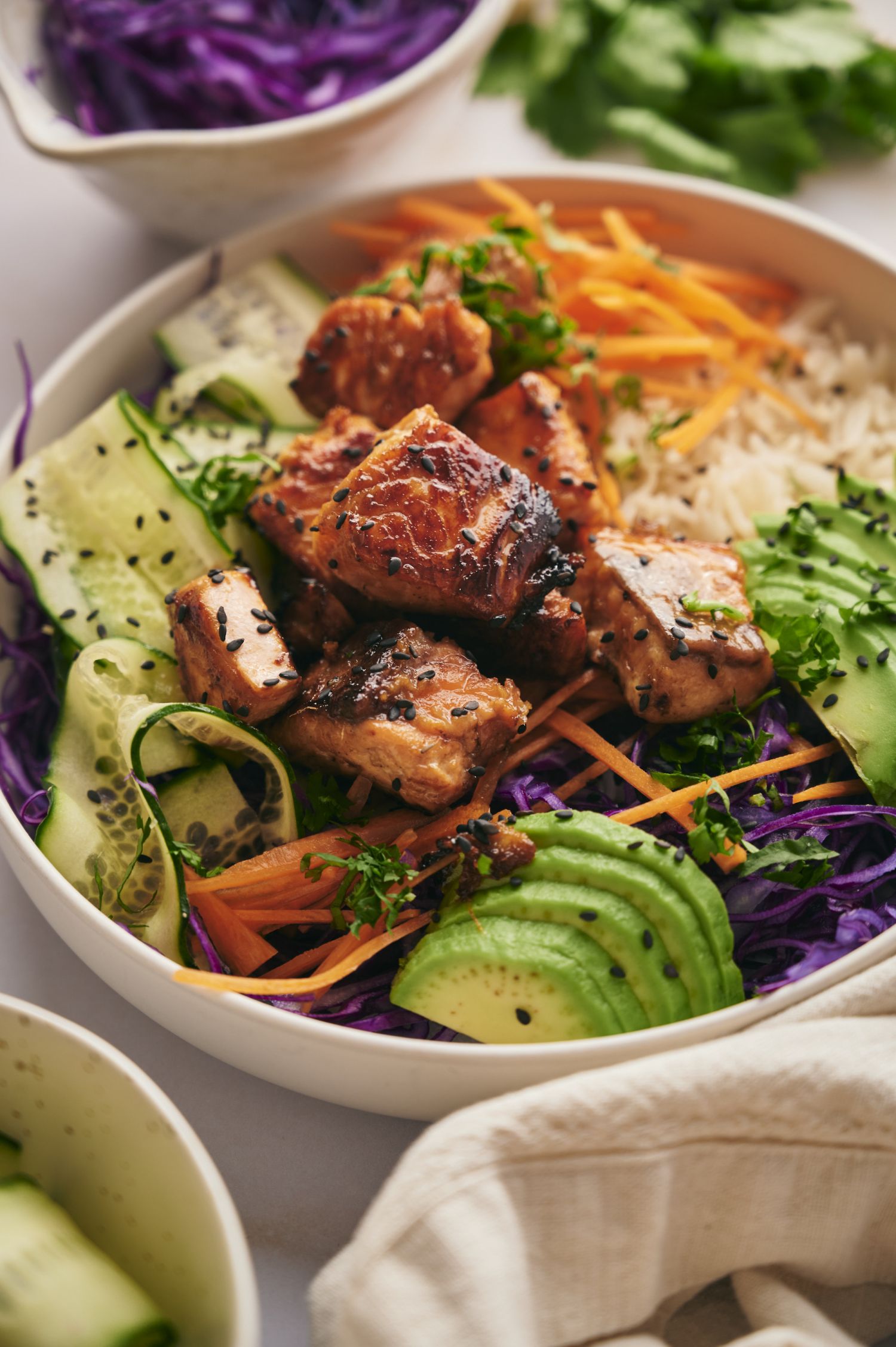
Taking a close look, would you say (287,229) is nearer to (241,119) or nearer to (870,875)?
(241,119)

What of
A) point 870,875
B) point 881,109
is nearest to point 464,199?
point 881,109

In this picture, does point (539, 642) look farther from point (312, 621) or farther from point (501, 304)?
point (501, 304)

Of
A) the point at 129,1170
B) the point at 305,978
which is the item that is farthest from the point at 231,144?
the point at 129,1170

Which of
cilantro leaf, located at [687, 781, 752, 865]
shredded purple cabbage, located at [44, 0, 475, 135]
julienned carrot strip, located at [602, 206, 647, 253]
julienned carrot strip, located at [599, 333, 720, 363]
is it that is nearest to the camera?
cilantro leaf, located at [687, 781, 752, 865]

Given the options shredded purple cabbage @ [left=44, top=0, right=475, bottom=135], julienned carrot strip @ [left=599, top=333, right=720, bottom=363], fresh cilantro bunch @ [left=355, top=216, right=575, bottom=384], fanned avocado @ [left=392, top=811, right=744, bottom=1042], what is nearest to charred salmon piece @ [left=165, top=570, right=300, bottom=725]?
fanned avocado @ [left=392, top=811, right=744, bottom=1042]

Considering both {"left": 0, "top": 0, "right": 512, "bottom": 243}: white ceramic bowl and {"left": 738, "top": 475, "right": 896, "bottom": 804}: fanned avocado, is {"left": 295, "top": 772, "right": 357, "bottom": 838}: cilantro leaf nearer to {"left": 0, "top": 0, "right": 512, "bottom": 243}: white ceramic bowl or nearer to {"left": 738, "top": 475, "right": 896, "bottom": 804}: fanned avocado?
{"left": 738, "top": 475, "right": 896, "bottom": 804}: fanned avocado
